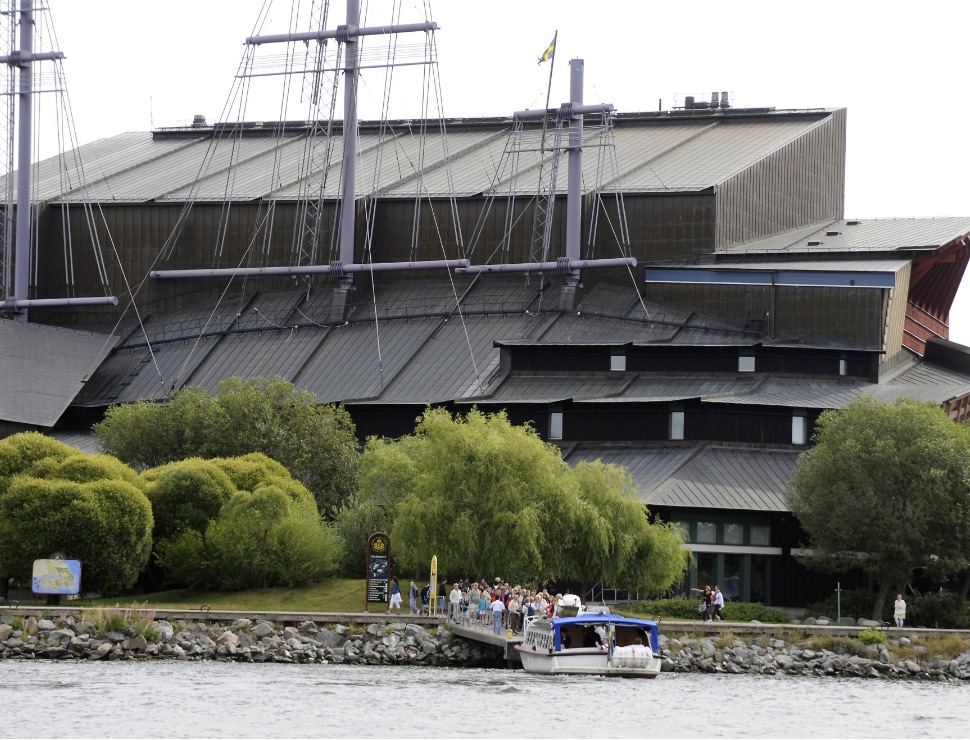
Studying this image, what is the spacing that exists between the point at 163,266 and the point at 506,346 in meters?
27.7

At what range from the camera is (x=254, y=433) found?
300ft

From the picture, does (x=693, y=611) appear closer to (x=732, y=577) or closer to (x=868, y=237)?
(x=732, y=577)

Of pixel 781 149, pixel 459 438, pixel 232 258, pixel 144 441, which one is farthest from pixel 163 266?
pixel 459 438

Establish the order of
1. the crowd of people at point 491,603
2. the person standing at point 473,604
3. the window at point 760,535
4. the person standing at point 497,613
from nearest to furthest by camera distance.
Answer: the crowd of people at point 491,603
the person standing at point 497,613
the person standing at point 473,604
the window at point 760,535

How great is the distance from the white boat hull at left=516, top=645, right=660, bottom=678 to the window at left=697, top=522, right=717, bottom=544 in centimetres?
1961

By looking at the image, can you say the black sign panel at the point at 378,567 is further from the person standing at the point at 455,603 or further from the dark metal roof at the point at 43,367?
the dark metal roof at the point at 43,367

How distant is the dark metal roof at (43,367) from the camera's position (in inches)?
4158

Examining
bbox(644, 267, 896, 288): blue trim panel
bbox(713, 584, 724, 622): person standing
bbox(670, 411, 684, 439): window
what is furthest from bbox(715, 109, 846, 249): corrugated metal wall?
bbox(713, 584, 724, 622): person standing

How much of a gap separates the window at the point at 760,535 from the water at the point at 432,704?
17.4 metres

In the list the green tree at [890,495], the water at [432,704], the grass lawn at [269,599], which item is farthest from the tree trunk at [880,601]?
the grass lawn at [269,599]

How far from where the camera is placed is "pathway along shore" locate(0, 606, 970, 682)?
68.6m

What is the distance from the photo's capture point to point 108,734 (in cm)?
4962

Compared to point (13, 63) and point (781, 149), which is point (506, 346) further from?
point (13, 63)

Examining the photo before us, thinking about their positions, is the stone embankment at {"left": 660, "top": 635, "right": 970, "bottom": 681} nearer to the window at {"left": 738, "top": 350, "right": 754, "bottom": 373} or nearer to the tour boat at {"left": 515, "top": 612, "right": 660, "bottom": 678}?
the tour boat at {"left": 515, "top": 612, "right": 660, "bottom": 678}
